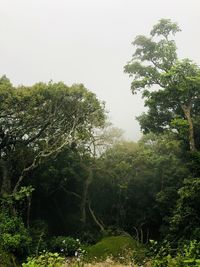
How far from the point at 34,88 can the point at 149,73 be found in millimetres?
6351

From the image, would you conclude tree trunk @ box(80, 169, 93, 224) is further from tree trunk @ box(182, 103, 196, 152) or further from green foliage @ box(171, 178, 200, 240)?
green foliage @ box(171, 178, 200, 240)

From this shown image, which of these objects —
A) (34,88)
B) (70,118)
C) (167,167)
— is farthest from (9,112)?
(167,167)

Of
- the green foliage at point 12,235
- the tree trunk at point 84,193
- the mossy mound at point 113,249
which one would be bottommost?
the mossy mound at point 113,249

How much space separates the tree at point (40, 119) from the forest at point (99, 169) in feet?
0.19

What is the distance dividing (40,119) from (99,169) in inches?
315

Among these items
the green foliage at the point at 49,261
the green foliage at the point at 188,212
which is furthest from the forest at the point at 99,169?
the green foliage at the point at 49,261

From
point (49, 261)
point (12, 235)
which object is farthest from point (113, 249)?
point (49, 261)

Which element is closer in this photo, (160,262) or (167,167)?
(160,262)

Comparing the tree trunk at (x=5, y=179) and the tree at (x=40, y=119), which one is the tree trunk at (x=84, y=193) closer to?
the tree at (x=40, y=119)

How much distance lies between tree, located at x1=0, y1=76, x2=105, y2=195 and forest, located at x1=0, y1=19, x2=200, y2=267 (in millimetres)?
57

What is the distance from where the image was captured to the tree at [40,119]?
21.0m

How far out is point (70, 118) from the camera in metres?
23.2

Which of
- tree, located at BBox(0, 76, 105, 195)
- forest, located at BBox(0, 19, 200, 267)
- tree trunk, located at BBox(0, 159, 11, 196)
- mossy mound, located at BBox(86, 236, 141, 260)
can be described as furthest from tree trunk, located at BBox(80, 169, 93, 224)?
tree trunk, located at BBox(0, 159, 11, 196)

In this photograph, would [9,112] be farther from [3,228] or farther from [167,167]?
[167,167]
